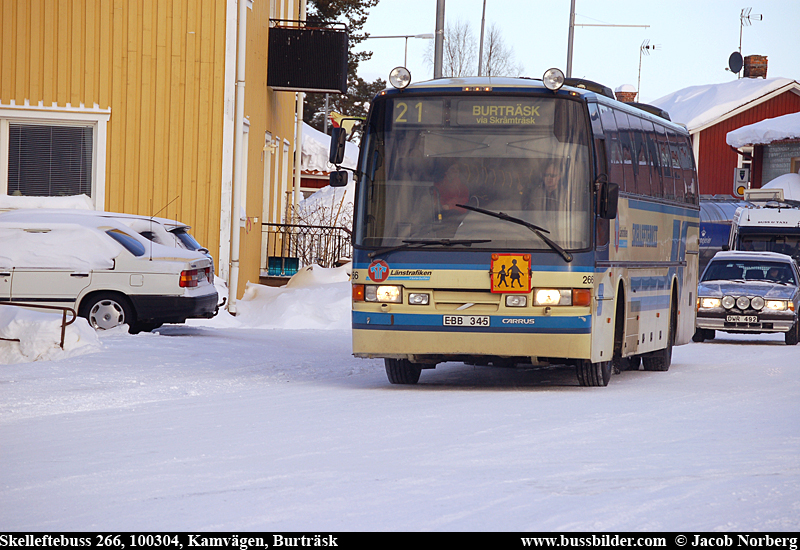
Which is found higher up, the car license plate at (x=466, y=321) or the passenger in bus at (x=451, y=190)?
the passenger in bus at (x=451, y=190)

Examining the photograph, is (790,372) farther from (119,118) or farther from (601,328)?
(119,118)

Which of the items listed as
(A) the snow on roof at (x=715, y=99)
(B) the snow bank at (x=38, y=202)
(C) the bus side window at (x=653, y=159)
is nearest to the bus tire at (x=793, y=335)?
(C) the bus side window at (x=653, y=159)

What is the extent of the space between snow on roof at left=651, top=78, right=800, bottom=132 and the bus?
42.7 meters

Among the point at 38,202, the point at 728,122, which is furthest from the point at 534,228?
the point at 728,122

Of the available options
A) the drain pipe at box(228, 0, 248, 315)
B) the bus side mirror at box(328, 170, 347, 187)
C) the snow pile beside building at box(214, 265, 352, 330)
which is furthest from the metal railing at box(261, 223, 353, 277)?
the bus side mirror at box(328, 170, 347, 187)

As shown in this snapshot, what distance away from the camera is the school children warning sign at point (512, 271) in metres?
12.0

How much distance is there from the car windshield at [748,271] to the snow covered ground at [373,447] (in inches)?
360

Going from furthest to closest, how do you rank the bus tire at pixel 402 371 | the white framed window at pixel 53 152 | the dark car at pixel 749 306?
the dark car at pixel 749 306 → the white framed window at pixel 53 152 → the bus tire at pixel 402 371

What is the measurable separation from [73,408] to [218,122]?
1256cm

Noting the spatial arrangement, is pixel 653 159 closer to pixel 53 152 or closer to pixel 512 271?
pixel 512 271

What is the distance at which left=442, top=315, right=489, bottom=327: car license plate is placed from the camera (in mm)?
12125

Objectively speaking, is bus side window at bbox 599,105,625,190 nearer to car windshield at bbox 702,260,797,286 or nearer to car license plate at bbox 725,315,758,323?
car license plate at bbox 725,315,758,323

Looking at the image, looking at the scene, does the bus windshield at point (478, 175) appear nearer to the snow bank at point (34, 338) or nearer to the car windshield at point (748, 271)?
the snow bank at point (34, 338)

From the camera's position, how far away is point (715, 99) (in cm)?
5806
